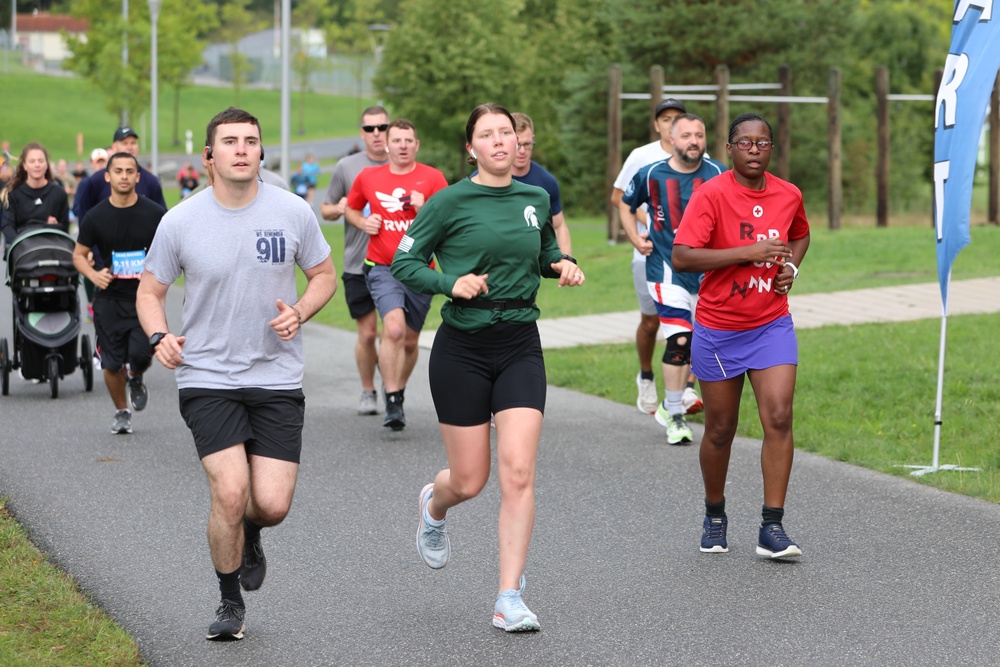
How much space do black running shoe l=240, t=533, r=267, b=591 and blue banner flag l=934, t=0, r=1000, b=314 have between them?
4.42 m

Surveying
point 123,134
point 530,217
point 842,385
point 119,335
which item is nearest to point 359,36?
point 123,134

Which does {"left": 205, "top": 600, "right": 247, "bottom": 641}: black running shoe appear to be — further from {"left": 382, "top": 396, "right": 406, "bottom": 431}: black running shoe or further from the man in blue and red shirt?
the man in blue and red shirt

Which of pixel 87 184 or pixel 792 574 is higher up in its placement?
pixel 87 184

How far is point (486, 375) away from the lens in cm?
587

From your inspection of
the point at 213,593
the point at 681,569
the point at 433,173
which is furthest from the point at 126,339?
the point at 681,569

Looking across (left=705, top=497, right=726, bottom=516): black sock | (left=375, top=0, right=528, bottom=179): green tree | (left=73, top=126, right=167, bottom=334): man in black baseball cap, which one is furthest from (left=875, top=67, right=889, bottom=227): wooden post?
(left=705, top=497, right=726, bottom=516): black sock

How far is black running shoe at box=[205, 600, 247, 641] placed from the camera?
18.0 feet

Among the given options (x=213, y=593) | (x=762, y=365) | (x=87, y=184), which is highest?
(x=87, y=184)

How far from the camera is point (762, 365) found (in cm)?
673

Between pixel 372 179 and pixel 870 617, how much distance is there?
217 inches

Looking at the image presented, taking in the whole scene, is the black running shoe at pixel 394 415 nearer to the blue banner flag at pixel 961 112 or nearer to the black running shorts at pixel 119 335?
the black running shorts at pixel 119 335

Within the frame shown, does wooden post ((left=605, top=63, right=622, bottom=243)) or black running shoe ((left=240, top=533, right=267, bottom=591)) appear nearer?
black running shoe ((left=240, top=533, right=267, bottom=591))

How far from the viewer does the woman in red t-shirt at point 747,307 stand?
6.69 metres

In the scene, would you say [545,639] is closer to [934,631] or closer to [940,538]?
[934,631]
